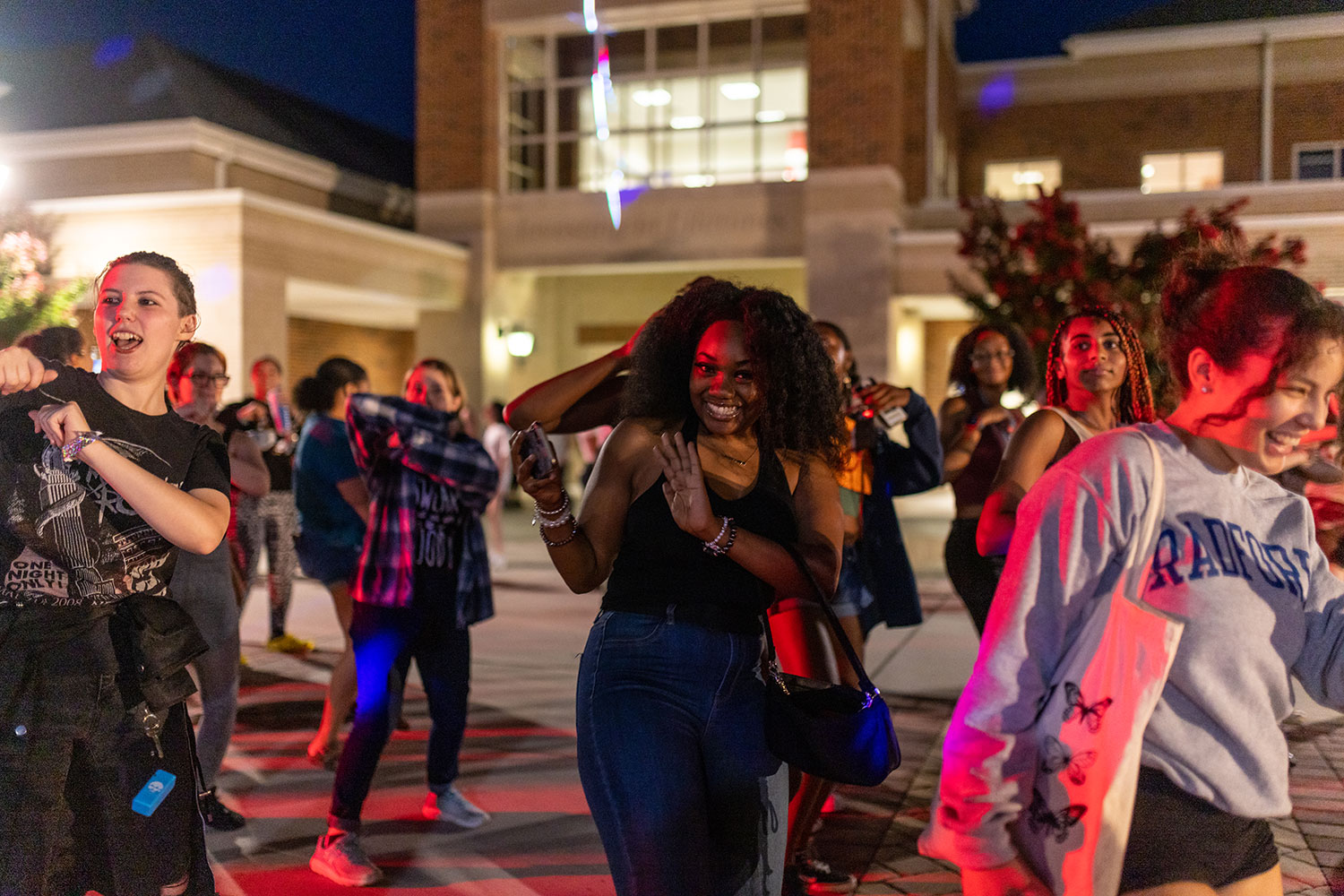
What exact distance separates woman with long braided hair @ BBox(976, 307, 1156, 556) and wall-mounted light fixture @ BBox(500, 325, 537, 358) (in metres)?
18.1

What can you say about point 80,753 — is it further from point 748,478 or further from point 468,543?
point 468,543

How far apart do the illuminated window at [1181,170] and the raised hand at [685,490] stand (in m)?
22.6

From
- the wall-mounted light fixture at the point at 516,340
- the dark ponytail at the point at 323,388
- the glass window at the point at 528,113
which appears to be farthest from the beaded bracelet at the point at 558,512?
the glass window at the point at 528,113

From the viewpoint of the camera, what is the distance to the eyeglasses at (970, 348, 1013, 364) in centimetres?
537

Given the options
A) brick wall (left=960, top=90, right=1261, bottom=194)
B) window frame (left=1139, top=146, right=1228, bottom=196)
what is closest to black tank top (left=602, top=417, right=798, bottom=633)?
window frame (left=1139, top=146, right=1228, bottom=196)

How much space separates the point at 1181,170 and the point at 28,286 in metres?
20.7

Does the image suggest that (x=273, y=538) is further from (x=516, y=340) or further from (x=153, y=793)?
(x=516, y=340)

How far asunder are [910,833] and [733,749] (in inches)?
92.6

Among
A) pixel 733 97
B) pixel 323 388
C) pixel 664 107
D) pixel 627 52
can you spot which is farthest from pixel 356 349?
pixel 323 388

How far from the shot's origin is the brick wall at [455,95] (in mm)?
21250

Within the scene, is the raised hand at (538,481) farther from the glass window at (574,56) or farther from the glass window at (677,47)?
the glass window at (574,56)

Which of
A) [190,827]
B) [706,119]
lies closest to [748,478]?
[190,827]

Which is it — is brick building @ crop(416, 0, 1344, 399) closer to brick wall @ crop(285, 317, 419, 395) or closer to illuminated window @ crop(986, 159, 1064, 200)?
illuminated window @ crop(986, 159, 1064, 200)

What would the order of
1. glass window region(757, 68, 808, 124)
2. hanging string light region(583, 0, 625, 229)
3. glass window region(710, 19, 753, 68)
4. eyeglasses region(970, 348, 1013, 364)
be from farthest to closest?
1. glass window region(757, 68, 808, 124)
2. glass window region(710, 19, 753, 68)
3. hanging string light region(583, 0, 625, 229)
4. eyeglasses region(970, 348, 1013, 364)
